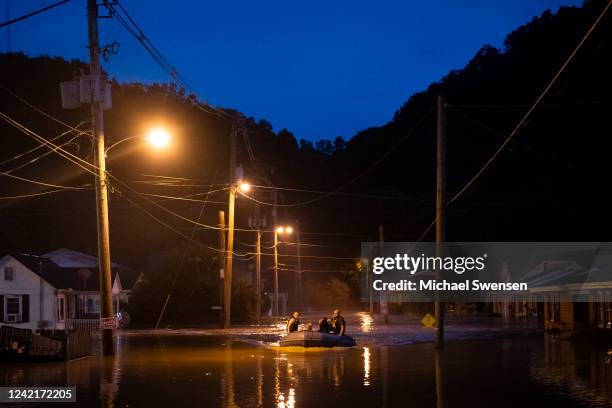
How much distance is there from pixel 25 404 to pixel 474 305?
248ft

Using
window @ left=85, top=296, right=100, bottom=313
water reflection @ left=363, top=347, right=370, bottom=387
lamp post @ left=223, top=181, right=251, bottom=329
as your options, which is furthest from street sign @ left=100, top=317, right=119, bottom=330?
window @ left=85, top=296, right=100, bottom=313

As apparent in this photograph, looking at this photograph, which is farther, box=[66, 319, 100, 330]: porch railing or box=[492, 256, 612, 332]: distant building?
box=[66, 319, 100, 330]: porch railing

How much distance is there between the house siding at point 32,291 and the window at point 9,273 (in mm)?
129

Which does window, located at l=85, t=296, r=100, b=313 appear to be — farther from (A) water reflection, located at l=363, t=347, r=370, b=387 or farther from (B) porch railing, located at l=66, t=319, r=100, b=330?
(A) water reflection, located at l=363, t=347, r=370, b=387

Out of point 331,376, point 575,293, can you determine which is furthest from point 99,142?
point 575,293

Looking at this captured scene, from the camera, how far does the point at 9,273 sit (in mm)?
49719

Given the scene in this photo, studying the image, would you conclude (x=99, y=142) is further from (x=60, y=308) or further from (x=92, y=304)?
(x=92, y=304)

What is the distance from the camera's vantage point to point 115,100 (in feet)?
293

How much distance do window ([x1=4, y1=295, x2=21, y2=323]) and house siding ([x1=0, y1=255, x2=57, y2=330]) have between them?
237 mm

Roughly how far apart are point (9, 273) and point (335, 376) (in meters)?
33.4

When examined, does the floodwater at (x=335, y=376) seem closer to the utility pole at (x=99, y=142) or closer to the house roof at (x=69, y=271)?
the utility pole at (x=99, y=142)

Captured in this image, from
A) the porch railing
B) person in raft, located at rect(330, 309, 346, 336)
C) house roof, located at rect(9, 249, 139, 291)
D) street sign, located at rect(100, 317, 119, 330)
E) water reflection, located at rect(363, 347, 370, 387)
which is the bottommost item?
the porch railing

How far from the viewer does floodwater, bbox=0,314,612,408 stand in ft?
55.0

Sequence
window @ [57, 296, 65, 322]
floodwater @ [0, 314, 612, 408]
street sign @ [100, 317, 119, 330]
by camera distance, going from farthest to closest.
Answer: window @ [57, 296, 65, 322] < street sign @ [100, 317, 119, 330] < floodwater @ [0, 314, 612, 408]
